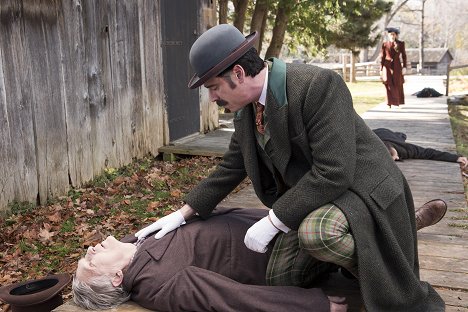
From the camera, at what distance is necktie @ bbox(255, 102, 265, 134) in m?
2.75

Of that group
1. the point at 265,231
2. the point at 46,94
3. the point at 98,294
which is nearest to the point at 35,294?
the point at 98,294

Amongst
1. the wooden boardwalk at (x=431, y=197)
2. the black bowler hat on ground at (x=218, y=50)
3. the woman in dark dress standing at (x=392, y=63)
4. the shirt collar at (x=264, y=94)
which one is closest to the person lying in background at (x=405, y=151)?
the wooden boardwalk at (x=431, y=197)

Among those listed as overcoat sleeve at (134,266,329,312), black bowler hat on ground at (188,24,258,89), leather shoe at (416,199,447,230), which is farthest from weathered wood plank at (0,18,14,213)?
leather shoe at (416,199,447,230)

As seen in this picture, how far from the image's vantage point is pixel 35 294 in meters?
3.14

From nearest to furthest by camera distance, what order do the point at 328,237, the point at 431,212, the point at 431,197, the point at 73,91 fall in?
the point at 328,237 < the point at 431,212 < the point at 431,197 < the point at 73,91

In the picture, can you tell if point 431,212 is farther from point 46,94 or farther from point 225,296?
point 46,94

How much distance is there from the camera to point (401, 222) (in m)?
2.68

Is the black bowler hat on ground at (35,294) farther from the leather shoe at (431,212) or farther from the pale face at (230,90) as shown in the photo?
the leather shoe at (431,212)

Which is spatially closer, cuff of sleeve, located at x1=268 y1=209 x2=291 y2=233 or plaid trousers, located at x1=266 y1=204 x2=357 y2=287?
plaid trousers, located at x1=266 y1=204 x2=357 y2=287

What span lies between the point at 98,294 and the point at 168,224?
545 millimetres

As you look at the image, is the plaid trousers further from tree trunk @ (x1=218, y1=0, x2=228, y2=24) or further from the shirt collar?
tree trunk @ (x1=218, y1=0, x2=228, y2=24)

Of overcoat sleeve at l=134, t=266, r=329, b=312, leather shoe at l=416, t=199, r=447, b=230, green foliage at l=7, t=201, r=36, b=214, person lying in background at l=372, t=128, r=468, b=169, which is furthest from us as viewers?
person lying in background at l=372, t=128, r=468, b=169

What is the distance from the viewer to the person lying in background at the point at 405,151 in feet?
21.9

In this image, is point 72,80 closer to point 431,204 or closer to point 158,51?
point 158,51
